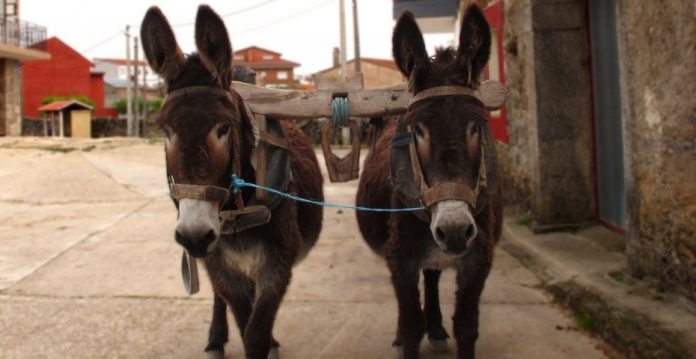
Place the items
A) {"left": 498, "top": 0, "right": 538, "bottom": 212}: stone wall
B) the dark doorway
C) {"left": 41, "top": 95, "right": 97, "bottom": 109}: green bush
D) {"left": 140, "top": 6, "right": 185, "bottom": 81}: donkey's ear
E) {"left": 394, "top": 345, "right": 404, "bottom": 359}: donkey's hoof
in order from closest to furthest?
{"left": 140, "top": 6, "right": 185, "bottom": 81}: donkey's ear
{"left": 394, "top": 345, "right": 404, "bottom": 359}: donkey's hoof
the dark doorway
{"left": 498, "top": 0, "right": 538, "bottom": 212}: stone wall
{"left": 41, "top": 95, "right": 97, "bottom": 109}: green bush

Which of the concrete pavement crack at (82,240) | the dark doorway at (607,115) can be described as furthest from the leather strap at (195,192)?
the dark doorway at (607,115)

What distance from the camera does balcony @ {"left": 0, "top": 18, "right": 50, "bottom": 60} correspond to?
78.2ft

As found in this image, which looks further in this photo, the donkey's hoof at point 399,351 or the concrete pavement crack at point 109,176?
the concrete pavement crack at point 109,176

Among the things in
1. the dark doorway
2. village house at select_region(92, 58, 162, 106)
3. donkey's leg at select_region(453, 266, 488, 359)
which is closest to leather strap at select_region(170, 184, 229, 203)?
donkey's leg at select_region(453, 266, 488, 359)

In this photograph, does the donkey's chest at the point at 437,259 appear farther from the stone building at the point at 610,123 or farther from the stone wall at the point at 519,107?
the stone wall at the point at 519,107

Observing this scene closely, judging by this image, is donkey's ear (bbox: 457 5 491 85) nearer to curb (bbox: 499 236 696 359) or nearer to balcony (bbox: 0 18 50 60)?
curb (bbox: 499 236 696 359)

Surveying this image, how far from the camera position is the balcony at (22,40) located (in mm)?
23844

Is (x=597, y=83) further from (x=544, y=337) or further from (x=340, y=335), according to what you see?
(x=340, y=335)

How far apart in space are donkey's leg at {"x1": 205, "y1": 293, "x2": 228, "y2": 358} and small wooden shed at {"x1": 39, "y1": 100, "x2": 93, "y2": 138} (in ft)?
97.7

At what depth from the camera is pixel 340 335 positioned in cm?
381

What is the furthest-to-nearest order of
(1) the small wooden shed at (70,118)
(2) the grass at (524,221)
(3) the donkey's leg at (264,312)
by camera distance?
(1) the small wooden shed at (70,118), (2) the grass at (524,221), (3) the donkey's leg at (264,312)

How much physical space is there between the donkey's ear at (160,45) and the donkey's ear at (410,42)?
0.99m

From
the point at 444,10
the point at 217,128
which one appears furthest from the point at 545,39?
the point at 444,10

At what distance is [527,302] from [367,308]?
126 cm
